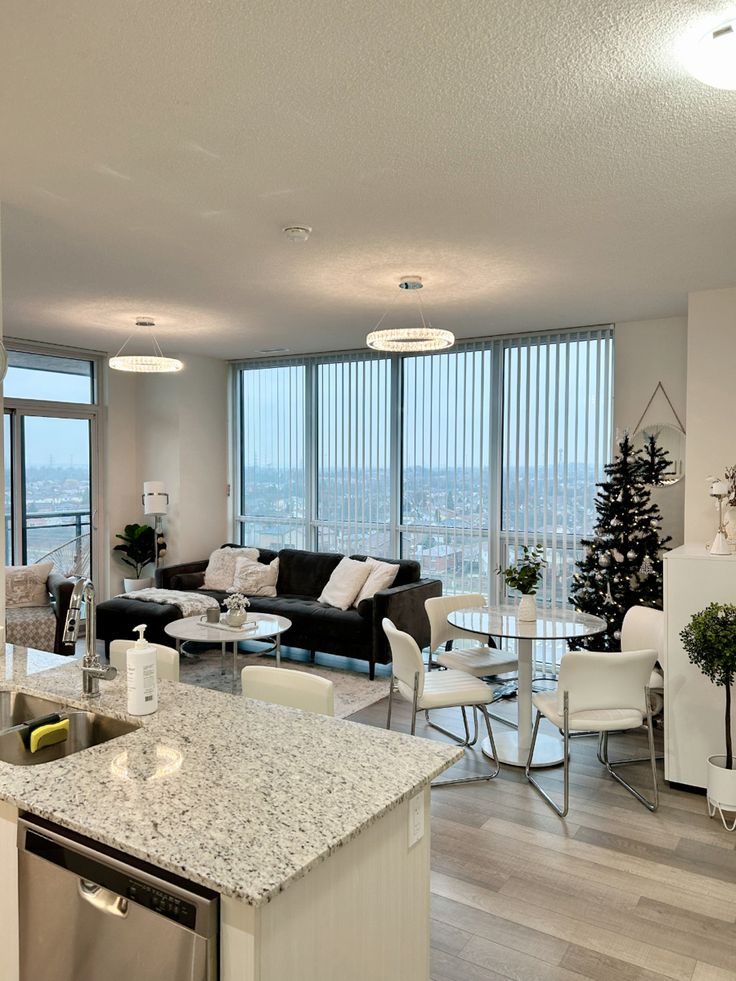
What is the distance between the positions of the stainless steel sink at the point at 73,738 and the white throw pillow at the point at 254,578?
177 inches

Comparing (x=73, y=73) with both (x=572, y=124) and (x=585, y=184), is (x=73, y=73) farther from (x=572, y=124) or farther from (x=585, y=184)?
(x=585, y=184)

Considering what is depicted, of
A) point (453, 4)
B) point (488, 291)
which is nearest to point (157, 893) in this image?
A: point (453, 4)

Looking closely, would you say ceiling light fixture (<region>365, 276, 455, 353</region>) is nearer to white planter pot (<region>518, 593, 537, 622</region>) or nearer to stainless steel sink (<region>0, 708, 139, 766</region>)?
white planter pot (<region>518, 593, 537, 622</region>)

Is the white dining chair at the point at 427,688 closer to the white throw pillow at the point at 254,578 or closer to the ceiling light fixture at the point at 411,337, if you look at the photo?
the ceiling light fixture at the point at 411,337

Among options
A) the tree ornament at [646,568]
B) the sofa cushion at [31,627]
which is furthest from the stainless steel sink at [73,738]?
the tree ornament at [646,568]

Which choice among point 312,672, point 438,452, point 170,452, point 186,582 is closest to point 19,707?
point 312,672

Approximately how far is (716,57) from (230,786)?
2.22 metres

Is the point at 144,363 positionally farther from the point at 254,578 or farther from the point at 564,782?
the point at 564,782

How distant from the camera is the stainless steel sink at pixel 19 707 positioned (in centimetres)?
237

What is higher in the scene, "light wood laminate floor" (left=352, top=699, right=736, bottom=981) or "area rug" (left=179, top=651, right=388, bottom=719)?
"area rug" (left=179, top=651, right=388, bottom=719)

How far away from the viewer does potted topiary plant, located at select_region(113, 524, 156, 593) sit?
7359mm

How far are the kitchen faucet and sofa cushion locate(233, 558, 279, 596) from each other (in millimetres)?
4291

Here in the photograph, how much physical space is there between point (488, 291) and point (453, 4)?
2.88 m

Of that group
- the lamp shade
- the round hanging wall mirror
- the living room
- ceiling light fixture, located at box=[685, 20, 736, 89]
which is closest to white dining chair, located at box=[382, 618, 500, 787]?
the living room
